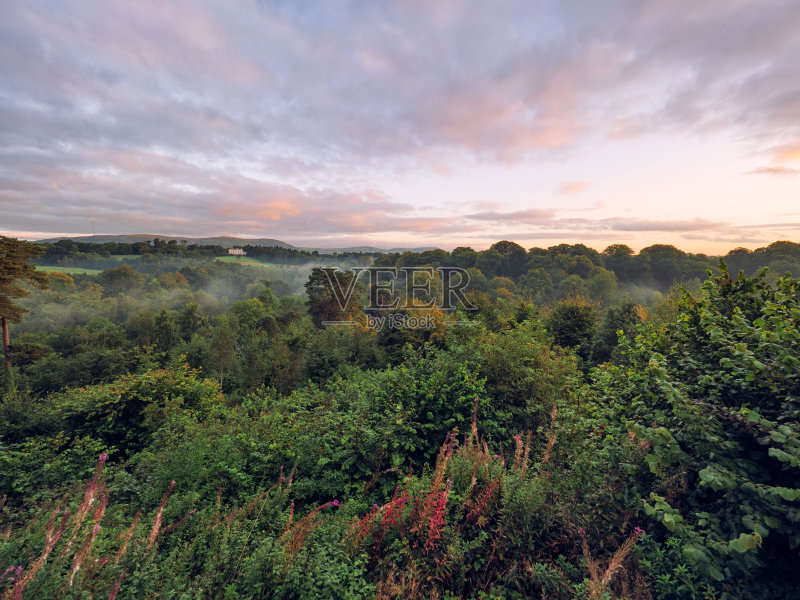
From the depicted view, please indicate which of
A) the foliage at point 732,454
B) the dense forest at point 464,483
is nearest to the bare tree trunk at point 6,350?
the dense forest at point 464,483

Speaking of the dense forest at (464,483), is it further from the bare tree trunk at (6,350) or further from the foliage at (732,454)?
the bare tree trunk at (6,350)

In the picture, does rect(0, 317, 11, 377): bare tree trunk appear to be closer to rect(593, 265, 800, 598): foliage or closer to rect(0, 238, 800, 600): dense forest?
rect(0, 238, 800, 600): dense forest

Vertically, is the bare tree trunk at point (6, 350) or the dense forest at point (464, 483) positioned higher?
the dense forest at point (464, 483)

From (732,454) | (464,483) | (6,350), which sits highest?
(732,454)

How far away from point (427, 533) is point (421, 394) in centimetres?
292

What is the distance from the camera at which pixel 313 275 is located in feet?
102

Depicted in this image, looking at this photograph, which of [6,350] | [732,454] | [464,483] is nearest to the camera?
[732,454]

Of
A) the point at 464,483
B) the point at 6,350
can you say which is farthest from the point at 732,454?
the point at 6,350

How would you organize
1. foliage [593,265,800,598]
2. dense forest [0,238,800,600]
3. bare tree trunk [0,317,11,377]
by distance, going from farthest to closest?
bare tree trunk [0,317,11,377]
dense forest [0,238,800,600]
foliage [593,265,800,598]

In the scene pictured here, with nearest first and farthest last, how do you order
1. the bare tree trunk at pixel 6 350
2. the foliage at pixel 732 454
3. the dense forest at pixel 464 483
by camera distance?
the foliage at pixel 732 454 < the dense forest at pixel 464 483 < the bare tree trunk at pixel 6 350

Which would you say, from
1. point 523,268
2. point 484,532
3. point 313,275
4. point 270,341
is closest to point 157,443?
point 484,532

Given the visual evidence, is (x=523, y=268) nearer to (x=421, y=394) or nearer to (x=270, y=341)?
(x=270, y=341)

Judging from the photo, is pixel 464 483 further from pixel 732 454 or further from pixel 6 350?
pixel 6 350

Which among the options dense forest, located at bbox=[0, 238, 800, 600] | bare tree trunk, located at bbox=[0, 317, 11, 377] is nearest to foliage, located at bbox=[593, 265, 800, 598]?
dense forest, located at bbox=[0, 238, 800, 600]
